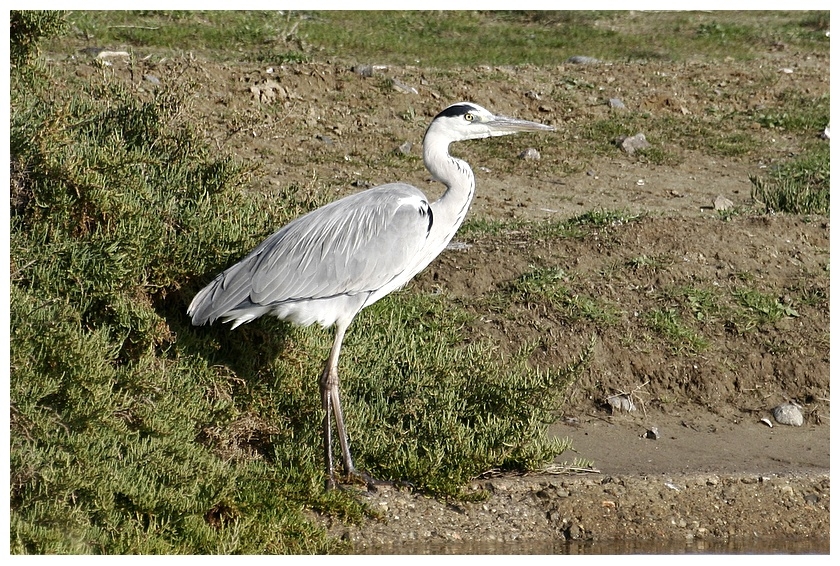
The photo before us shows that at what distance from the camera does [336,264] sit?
5262 millimetres

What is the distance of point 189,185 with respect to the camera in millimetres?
5500

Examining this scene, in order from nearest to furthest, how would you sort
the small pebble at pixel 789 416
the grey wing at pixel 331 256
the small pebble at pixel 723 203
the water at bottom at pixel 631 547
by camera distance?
the water at bottom at pixel 631 547, the grey wing at pixel 331 256, the small pebble at pixel 789 416, the small pebble at pixel 723 203

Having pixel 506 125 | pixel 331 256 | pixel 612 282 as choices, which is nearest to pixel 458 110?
pixel 506 125

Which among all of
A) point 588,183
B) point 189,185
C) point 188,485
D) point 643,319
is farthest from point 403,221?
point 588,183

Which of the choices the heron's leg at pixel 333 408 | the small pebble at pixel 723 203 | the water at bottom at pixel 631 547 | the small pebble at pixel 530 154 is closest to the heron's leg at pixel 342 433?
the heron's leg at pixel 333 408

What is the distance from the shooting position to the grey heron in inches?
198

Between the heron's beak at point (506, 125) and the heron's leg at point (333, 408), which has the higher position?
the heron's beak at point (506, 125)

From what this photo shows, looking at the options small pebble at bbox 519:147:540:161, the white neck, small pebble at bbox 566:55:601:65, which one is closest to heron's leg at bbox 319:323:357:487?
the white neck

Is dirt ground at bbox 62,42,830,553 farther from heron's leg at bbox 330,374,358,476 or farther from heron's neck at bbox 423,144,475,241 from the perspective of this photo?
heron's neck at bbox 423,144,475,241

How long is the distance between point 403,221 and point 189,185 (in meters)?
1.04

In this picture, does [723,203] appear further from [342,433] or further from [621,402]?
[342,433]

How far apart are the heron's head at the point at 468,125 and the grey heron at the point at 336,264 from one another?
16 cm

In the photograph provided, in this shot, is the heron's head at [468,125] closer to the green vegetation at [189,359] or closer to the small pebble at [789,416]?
the green vegetation at [189,359]

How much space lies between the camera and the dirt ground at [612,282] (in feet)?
16.7
